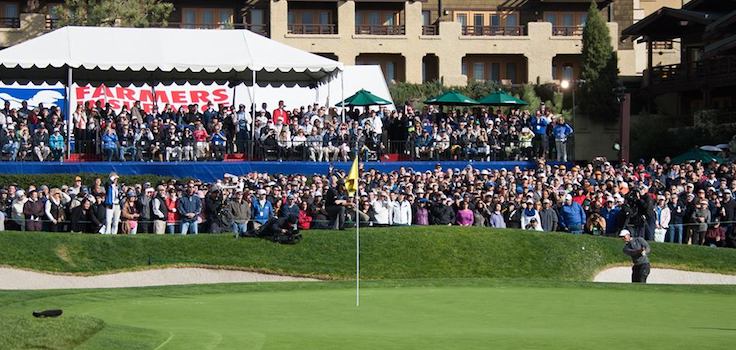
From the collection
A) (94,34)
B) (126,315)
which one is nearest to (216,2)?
(94,34)

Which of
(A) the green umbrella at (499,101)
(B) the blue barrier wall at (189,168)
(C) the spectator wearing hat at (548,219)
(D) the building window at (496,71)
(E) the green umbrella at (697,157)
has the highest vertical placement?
(D) the building window at (496,71)

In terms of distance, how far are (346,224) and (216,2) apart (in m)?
39.0

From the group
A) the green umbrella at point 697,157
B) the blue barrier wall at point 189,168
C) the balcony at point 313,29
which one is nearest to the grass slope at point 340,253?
the blue barrier wall at point 189,168

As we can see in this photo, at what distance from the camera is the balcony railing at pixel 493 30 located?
6819 cm

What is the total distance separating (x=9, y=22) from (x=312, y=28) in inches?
593

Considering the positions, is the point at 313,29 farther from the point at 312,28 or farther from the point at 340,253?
the point at 340,253

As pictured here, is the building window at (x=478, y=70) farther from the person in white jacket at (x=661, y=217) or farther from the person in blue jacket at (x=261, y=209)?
the person in blue jacket at (x=261, y=209)

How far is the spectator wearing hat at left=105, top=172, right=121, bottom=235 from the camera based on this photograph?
97.4 feet

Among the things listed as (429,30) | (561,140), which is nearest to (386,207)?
(561,140)

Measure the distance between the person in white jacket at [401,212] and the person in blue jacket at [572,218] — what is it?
367 centimetres

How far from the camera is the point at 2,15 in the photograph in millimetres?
65188

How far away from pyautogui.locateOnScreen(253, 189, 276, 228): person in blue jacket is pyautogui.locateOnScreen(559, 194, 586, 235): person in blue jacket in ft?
22.7

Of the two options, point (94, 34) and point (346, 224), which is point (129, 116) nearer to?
point (94, 34)

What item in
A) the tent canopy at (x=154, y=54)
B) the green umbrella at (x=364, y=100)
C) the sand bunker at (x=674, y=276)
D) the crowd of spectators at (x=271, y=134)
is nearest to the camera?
the sand bunker at (x=674, y=276)
